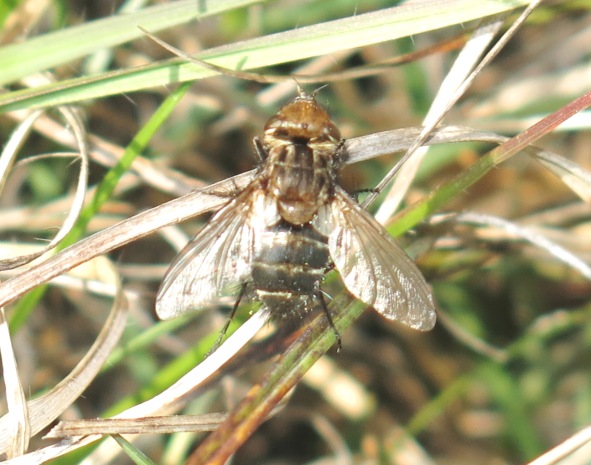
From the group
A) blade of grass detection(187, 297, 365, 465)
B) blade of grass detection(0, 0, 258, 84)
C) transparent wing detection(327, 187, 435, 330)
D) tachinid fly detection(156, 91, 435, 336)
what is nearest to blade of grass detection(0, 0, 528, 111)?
blade of grass detection(0, 0, 258, 84)

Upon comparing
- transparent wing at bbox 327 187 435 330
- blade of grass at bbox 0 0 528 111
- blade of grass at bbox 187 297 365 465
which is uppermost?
blade of grass at bbox 0 0 528 111

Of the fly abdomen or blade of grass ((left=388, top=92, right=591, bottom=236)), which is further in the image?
the fly abdomen

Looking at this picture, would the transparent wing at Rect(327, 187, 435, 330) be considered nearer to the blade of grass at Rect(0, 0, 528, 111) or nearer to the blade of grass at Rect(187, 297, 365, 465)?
the blade of grass at Rect(187, 297, 365, 465)

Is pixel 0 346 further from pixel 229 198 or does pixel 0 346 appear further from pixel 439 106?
pixel 439 106

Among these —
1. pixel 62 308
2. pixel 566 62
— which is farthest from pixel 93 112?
pixel 566 62

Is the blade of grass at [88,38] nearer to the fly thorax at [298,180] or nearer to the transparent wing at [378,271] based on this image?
the fly thorax at [298,180]

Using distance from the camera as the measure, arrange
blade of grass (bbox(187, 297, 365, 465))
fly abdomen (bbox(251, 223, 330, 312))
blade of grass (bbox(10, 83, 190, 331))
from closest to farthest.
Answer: blade of grass (bbox(187, 297, 365, 465)) → fly abdomen (bbox(251, 223, 330, 312)) → blade of grass (bbox(10, 83, 190, 331))

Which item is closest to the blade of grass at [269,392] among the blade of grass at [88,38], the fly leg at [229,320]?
the fly leg at [229,320]
